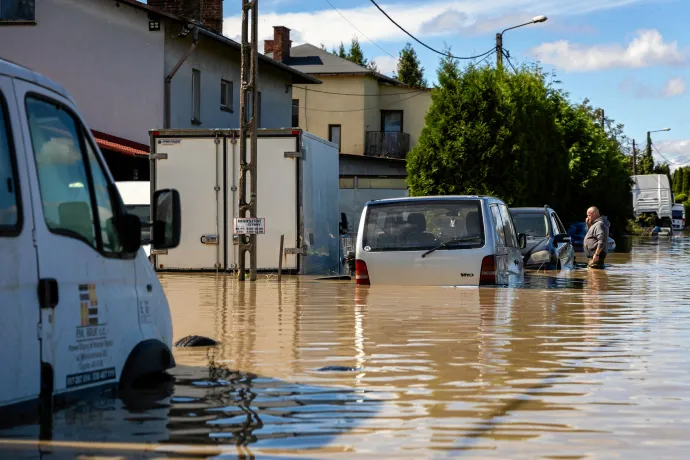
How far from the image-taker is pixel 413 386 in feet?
26.9

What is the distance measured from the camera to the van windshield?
14898 mm

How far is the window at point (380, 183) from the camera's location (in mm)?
40775

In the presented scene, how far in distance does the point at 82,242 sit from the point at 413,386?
266 cm

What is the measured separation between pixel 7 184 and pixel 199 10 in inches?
1233

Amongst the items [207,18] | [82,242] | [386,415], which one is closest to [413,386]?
[386,415]

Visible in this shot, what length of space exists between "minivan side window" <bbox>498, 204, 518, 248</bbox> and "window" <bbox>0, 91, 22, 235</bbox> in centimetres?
1065

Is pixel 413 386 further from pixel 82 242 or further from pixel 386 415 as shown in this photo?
pixel 82 242

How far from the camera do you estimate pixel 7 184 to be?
590 centimetres

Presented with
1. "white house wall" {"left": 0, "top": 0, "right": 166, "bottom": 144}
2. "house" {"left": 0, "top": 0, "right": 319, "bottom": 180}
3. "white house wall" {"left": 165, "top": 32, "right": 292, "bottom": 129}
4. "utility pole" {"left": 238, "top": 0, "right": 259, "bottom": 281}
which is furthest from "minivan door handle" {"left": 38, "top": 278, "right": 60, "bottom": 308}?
"white house wall" {"left": 165, "top": 32, "right": 292, "bottom": 129}

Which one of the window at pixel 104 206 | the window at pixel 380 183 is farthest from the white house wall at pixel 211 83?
the window at pixel 104 206

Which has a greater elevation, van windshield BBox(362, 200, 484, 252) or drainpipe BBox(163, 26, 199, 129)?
drainpipe BBox(163, 26, 199, 129)

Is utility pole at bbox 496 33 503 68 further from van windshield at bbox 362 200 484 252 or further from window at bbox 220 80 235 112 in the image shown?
van windshield at bbox 362 200 484 252

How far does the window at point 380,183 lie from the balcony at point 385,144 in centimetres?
806

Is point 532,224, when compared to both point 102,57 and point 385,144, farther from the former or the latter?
point 385,144
